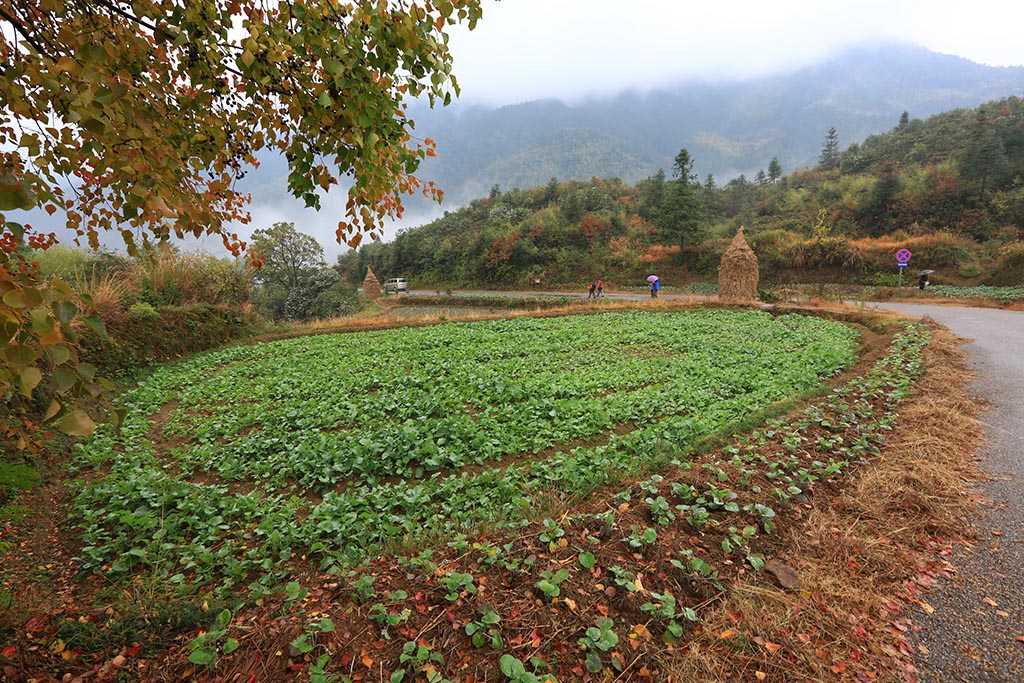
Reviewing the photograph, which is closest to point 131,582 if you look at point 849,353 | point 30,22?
point 30,22

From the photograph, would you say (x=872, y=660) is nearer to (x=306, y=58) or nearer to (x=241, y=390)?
(x=306, y=58)

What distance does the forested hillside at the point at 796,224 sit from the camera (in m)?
28.8

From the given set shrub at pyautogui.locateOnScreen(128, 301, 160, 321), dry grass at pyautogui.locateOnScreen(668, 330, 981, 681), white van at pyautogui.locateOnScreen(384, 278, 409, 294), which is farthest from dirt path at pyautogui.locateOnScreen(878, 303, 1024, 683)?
white van at pyautogui.locateOnScreen(384, 278, 409, 294)

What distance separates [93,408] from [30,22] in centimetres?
798

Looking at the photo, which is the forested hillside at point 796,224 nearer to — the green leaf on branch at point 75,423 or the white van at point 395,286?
the white van at point 395,286

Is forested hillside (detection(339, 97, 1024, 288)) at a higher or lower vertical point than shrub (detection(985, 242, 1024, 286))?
higher

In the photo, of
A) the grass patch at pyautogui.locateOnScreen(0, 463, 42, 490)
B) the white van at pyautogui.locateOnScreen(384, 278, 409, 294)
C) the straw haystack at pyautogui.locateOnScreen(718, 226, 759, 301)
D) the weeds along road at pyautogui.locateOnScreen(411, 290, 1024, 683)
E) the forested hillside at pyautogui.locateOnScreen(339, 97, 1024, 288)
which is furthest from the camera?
the white van at pyautogui.locateOnScreen(384, 278, 409, 294)

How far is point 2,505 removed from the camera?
4180 millimetres

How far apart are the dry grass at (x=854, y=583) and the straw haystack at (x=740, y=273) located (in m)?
17.8

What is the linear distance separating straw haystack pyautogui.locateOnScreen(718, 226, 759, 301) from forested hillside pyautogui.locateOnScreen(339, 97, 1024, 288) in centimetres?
1441

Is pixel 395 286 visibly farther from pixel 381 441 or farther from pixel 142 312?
pixel 381 441

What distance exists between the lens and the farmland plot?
359 centimetres

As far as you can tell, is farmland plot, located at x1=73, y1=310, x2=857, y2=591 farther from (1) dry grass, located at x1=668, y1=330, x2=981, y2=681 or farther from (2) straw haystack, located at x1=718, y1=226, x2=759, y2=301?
(2) straw haystack, located at x1=718, y1=226, x2=759, y2=301

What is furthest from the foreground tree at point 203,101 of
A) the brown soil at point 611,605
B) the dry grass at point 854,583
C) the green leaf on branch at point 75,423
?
the dry grass at point 854,583
